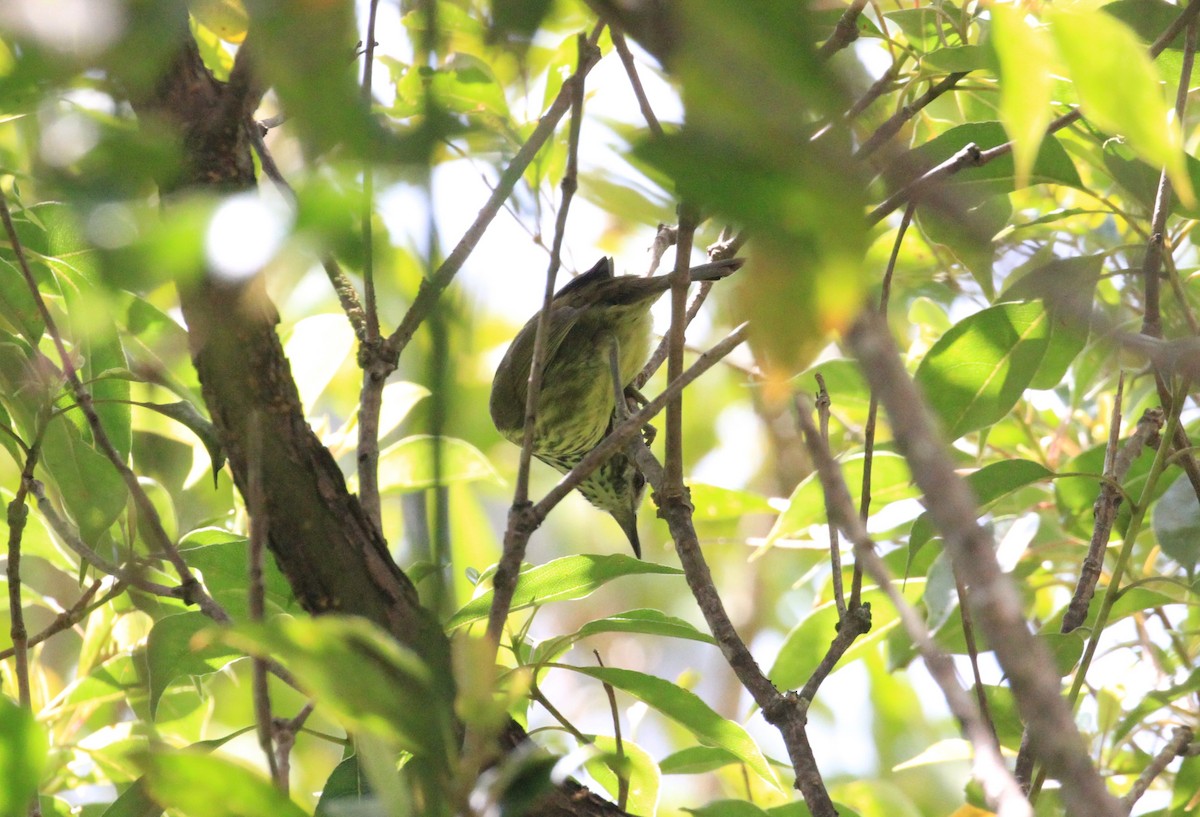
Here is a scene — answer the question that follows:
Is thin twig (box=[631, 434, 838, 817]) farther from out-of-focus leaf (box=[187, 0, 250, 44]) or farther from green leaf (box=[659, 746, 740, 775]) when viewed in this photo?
out-of-focus leaf (box=[187, 0, 250, 44])

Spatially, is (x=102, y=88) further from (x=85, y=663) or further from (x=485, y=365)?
(x=485, y=365)

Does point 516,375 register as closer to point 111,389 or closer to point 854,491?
point 854,491

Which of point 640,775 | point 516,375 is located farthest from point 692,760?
point 516,375

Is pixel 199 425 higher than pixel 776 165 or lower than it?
higher

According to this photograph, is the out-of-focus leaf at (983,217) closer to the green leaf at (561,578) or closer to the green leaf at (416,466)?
the green leaf at (561,578)

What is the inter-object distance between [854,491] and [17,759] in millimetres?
1534

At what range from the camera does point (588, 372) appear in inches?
128

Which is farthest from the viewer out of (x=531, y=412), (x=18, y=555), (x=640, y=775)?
(x=640, y=775)

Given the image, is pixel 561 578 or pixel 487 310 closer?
pixel 561 578

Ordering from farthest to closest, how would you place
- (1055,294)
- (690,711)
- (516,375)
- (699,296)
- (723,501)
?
(516,375) < (723,501) < (699,296) < (690,711) < (1055,294)

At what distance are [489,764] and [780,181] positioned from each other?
951mm

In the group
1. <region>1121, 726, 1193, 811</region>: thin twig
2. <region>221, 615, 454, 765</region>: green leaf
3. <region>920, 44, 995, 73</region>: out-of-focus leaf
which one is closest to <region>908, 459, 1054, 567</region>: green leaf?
<region>1121, 726, 1193, 811</region>: thin twig

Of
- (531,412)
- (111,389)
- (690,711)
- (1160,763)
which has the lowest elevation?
(1160,763)

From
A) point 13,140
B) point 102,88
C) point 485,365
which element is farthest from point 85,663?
point 485,365
